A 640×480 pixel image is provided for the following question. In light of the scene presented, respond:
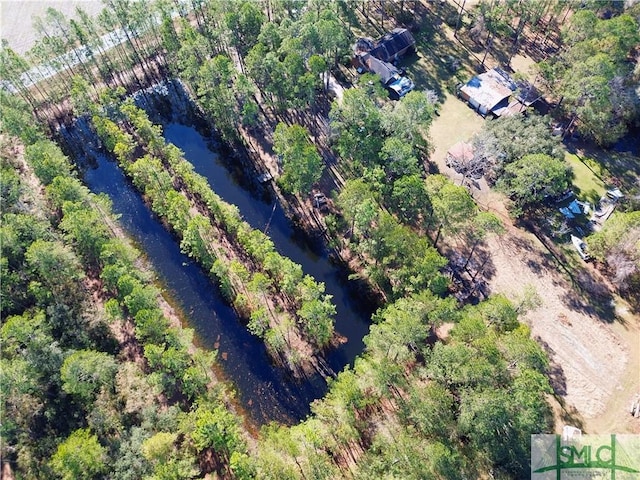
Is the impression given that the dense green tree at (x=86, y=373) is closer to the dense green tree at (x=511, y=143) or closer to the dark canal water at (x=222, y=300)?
the dark canal water at (x=222, y=300)

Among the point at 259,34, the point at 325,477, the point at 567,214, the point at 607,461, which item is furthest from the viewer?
the point at 259,34

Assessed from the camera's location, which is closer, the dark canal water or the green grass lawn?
the dark canal water

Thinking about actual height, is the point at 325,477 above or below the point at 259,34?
below

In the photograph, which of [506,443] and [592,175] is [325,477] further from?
[592,175]

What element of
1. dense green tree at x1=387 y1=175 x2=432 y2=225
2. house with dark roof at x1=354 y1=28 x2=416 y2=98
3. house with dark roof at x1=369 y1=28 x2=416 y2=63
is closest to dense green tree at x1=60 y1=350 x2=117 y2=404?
dense green tree at x1=387 y1=175 x2=432 y2=225

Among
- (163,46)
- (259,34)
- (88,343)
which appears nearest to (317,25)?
(259,34)

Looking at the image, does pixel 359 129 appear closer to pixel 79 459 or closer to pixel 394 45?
pixel 394 45

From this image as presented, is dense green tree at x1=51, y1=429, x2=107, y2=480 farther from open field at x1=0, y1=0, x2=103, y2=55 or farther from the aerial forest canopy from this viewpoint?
open field at x1=0, y1=0, x2=103, y2=55
